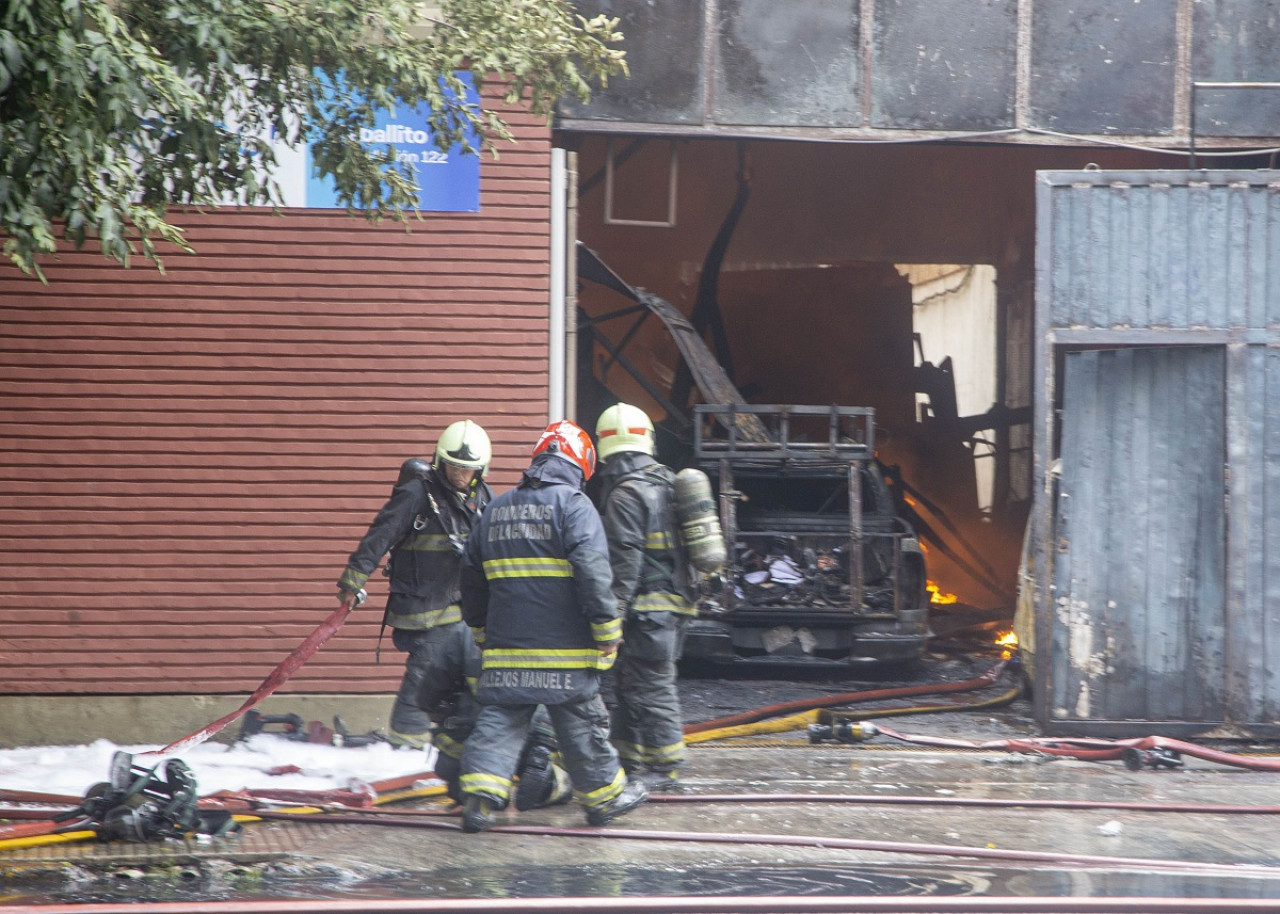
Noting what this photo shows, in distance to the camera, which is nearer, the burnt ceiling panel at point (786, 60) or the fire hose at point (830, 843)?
the fire hose at point (830, 843)

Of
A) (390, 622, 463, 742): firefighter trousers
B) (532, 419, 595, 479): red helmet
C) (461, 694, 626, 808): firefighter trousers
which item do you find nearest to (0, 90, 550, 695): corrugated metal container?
(390, 622, 463, 742): firefighter trousers

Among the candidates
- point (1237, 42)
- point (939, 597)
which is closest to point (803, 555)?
point (1237, 42)

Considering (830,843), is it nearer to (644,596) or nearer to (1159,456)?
(644,596)

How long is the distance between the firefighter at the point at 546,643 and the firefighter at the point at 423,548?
0.92 metres

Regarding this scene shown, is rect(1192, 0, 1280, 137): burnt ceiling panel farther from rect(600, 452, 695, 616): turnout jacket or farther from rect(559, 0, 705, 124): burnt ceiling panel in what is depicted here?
rect(600, 452, 695, 616): turnout jacket

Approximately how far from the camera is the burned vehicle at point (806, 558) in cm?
938

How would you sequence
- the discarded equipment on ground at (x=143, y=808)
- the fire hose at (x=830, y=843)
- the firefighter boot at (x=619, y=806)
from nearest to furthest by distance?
the fire hose at (x=830, y=843)
the discarded equipment on ground at (x=143, y=808)
the firefighter boot at (x=619, y=806)

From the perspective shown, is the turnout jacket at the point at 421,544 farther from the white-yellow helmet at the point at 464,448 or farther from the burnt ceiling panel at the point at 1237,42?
the burnt ceiling panel at the point at 1237,42

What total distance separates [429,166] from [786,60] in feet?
7.88

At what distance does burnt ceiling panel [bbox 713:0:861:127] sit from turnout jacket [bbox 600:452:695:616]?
9.68 feet

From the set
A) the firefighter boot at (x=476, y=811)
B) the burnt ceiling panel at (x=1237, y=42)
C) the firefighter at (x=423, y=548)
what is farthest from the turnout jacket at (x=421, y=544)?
the burnt ceiling panel at (x=1237, y=42)

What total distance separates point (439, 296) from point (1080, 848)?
182 inches

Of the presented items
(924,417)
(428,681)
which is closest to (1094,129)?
(428,681)

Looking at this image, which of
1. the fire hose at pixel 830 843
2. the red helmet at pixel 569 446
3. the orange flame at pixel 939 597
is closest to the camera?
the fire hose at pixel 830 843
